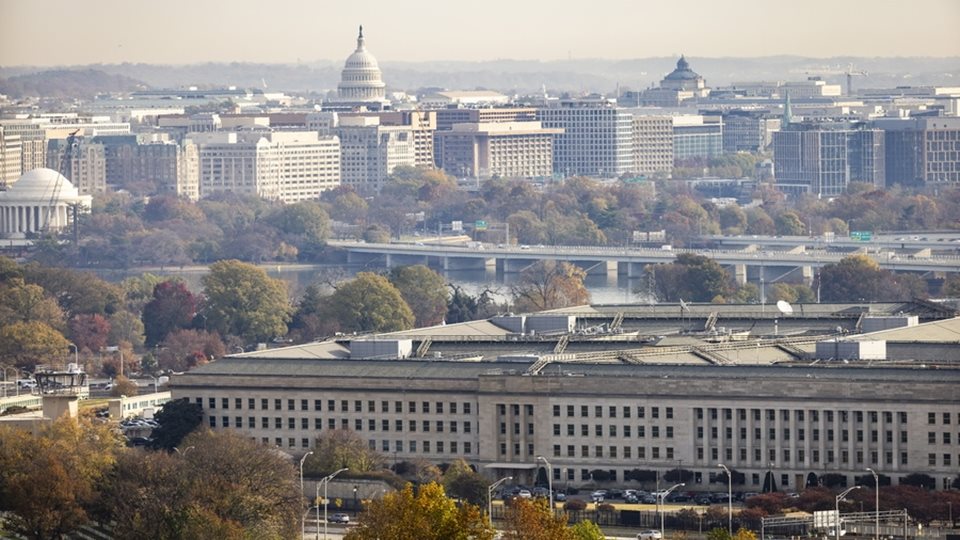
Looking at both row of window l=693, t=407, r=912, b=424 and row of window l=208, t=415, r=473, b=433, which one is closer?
row of window l=693, t=407, r=912, b=424

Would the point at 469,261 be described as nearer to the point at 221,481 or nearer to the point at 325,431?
the point at 325,431

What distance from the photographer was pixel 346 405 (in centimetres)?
6812

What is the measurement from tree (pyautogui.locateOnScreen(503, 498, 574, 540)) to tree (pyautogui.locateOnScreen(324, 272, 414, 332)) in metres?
44.5

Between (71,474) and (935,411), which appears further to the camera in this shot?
(935,411)

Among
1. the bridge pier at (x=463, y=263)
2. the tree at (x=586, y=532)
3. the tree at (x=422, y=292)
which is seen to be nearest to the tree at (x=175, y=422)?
the tree at (x=586, y=532)

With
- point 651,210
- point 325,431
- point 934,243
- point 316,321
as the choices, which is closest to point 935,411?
point 325,431

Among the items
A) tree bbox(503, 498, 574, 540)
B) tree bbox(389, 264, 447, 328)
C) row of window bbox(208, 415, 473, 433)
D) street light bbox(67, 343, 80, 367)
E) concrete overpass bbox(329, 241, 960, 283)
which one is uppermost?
tree bbox(503, 498, 574, 540)

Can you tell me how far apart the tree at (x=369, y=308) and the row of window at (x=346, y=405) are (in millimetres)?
23816

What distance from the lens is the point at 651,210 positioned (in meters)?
171

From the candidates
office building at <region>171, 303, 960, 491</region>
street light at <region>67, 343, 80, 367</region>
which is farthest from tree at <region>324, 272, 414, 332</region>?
office building at <region>171, 303, 960, 491</region>

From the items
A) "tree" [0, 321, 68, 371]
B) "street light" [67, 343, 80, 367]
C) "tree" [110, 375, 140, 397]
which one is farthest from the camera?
"street light" [67, 343, 80, 367]

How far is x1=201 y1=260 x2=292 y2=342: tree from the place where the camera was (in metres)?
99.4

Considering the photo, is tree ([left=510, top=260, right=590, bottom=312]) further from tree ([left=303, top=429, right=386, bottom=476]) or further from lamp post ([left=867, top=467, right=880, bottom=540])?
lamp post ([left=867, top=467, right=880, bottom=540])

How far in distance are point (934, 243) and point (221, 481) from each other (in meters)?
88.9
